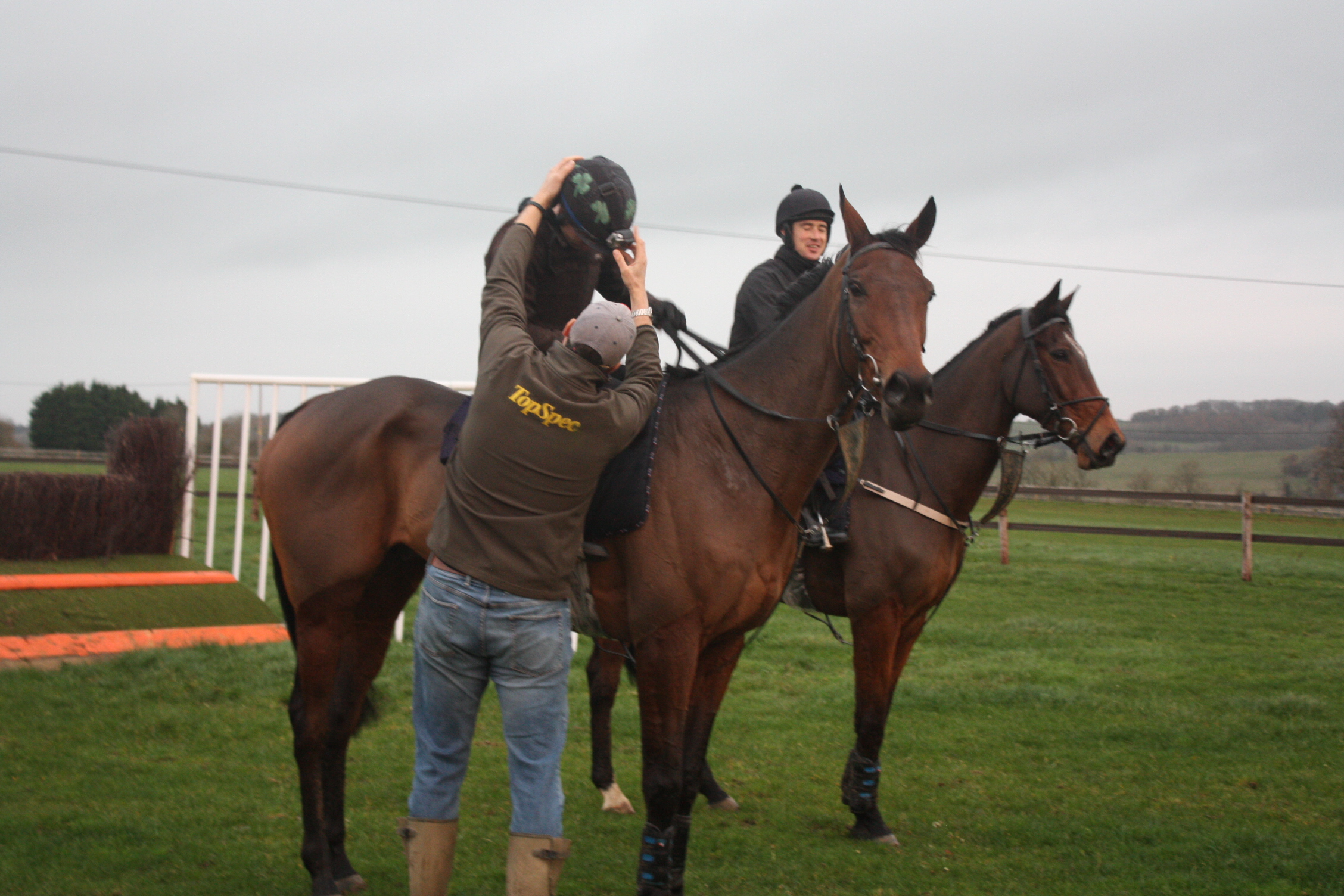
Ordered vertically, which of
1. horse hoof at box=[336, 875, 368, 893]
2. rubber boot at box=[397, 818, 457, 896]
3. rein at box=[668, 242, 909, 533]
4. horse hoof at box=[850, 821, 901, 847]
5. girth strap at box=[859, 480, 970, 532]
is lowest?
horse hoof at box=[336, 875, 368, 893]

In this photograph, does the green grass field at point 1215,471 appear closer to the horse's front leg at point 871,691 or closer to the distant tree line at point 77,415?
the horse's front leg at point 871,691

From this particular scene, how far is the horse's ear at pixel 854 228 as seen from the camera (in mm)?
3533

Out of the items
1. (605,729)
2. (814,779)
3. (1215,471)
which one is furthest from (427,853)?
(1215,471)

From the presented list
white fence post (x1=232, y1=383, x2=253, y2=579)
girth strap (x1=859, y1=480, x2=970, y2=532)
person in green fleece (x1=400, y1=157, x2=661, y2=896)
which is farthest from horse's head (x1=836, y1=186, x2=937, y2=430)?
white fence post (x1=232, y1=383, x2=253, y2=579)

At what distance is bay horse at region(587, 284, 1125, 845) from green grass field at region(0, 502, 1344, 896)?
0.49 m

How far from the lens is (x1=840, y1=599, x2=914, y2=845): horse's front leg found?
4621mm

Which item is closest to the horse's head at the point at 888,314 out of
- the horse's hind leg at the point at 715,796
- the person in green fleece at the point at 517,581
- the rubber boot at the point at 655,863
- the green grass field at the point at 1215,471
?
the person in green fleece at the point at 517,581

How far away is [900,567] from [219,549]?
11837mm

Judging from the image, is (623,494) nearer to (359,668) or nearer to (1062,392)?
(359,668)

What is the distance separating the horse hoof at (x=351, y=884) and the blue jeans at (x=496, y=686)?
1498 mm

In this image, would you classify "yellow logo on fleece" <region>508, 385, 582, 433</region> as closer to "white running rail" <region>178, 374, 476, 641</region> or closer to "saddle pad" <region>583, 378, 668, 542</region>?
"saddle pad" <region>583, 378, 668, 542</region>

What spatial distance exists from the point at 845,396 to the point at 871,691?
1846 mm

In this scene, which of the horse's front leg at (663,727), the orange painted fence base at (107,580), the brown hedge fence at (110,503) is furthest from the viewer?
the brown hedge fence at (110,503)

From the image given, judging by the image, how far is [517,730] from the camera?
2.69 m
